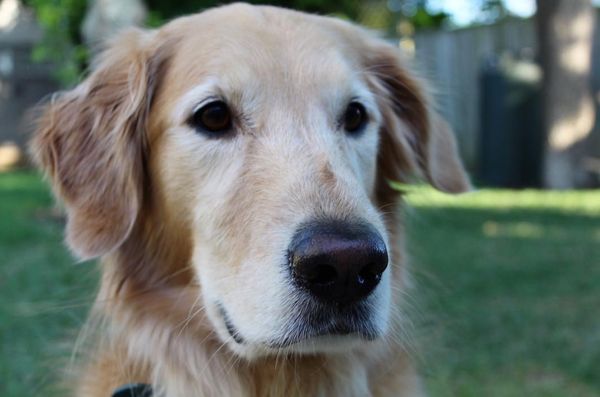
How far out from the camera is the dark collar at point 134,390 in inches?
108

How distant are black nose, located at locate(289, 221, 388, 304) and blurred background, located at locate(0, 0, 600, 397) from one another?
1.11m

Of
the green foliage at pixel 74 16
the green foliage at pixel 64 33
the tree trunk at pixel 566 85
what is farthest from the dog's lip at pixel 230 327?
the tree trunk at pixel 566 85

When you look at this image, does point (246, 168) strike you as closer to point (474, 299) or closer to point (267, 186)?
point (267, 186)

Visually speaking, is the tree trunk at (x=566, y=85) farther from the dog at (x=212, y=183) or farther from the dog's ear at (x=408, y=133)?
the dog at (x=212, y=183)

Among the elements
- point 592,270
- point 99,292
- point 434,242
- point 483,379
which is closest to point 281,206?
point 99,292

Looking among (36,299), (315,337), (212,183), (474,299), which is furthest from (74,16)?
(315,337)

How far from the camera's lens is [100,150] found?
2.90 metres

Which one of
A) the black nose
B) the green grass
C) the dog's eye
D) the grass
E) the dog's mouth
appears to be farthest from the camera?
Answer: the grass

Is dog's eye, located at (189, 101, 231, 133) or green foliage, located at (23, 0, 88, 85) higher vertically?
dog's eye, located at (189, 101, 231, 133)

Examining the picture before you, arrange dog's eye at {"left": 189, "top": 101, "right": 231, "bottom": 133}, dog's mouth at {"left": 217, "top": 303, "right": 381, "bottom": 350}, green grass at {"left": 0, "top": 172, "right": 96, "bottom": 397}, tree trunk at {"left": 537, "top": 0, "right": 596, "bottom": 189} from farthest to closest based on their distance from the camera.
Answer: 1. tree trunk at {"left": 537, "top": 0, "right": 596, "bottom": 189}
2. green grass at {"left": 0, "top": 172, "right": 96, "bottom": 397}
3. dog's eye at {"left": 189, "top": 101, "right": 231, "bottom": 133}
4. dog's mouth at {"left": 217, "top": 303, "right": 381, "bottom": 350}

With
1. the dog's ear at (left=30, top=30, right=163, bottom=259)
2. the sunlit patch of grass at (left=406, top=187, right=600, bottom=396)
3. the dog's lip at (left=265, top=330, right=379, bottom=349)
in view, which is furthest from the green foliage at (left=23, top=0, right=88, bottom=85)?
the dog's lip at (left=265, top=330, right=379, bottom=349)

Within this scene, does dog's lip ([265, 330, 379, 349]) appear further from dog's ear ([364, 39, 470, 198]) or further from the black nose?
dog's ear ([364, 39, 470, 198])

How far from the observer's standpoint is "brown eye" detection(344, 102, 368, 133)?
2.84 metres

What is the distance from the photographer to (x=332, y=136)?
2.67 metres
